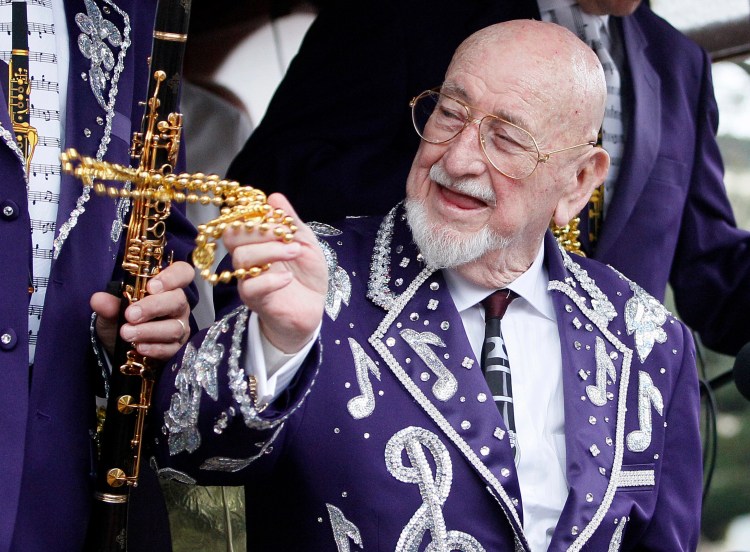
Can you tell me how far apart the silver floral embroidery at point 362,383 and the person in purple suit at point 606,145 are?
0.60 m

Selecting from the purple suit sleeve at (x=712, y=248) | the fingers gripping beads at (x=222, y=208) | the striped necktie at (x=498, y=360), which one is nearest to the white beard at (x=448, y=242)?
the striped necktie at (x=498, y=360)

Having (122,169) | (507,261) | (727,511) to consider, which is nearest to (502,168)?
(507,261)

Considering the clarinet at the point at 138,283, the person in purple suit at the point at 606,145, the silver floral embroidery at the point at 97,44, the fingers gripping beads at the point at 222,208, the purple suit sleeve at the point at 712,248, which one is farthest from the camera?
the purple suit sleeve at the point at 712,248

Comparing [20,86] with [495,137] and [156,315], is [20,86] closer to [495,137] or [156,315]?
[156,315]

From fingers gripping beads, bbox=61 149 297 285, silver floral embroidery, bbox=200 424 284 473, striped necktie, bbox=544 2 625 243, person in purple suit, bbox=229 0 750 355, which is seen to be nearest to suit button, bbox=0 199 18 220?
fingers gripping beads, bbox=61 149 297 285

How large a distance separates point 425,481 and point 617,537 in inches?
17.2

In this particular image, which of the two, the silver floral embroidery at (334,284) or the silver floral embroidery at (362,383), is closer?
the silver floral embroidery at (362,383)

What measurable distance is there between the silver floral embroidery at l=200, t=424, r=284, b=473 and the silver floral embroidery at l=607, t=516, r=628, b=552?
0.73 meters

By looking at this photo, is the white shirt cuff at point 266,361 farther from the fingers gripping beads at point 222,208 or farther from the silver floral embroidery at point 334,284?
the silver floral embroidery at point 334,284

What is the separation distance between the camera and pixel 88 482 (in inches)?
91.7

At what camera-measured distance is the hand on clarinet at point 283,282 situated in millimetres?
1996

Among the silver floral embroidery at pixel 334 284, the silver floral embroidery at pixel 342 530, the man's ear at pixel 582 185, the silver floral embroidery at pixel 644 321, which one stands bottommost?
the silver floral embroidery at pixel 342 530

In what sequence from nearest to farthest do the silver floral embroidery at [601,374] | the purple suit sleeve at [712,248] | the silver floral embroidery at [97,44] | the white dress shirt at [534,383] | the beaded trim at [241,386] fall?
the beaded trim at [241,386]
the silver floral embroidery at [97,44]
the white dress shirt at [534,383]
the silver floral embroidery at [601,374]
the purple suit sleeve at [712,248]

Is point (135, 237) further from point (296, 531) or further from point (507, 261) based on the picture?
point (507, 261)
